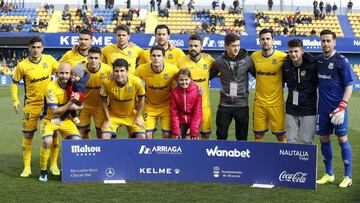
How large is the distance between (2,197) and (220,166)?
9.97 ft

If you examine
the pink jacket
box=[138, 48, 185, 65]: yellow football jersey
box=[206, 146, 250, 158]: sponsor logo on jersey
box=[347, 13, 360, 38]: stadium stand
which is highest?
box=[138, 48, 185, 65]: yellow football jersey

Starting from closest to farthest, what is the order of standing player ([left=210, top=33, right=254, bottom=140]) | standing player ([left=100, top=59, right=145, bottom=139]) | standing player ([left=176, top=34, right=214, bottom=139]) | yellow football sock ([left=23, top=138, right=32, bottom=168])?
standing player ([left=100, top=59, right=145, bottom=139]), standing player ([left=210, top=33, right=254, bottom=140]), yellow football sock ([left=23, top=138, right=32, bottom=168]), standing player ([left=176, top=34, right=214, bottom=139])

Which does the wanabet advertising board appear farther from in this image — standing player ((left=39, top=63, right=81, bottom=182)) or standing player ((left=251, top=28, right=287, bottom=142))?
standing player ((left=251, top=28, right=287, bottom=142))

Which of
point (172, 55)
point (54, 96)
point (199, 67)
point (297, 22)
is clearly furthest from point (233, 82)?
point (297, 22)

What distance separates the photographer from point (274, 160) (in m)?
8.81

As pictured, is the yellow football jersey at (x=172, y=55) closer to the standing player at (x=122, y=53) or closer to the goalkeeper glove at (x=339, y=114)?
the standing player at (x=122, y=53)

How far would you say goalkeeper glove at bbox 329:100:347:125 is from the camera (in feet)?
28.2

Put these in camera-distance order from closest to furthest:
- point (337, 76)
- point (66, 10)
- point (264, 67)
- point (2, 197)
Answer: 1. point (2, 197)
2. point (337, 76)
3. point (264, 67)
4. point (66, 10)

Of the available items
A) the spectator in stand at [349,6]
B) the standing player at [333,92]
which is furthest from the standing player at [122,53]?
the spectator in stand at [349,6]

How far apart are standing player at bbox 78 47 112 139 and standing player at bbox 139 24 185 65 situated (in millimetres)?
967

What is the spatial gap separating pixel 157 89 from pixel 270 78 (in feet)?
5.69

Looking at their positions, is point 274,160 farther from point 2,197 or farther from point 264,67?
point 2,197

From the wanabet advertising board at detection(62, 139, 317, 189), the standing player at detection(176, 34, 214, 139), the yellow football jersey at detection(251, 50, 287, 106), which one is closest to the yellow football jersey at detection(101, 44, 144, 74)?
the standing player at detection(176, 34, 214, 139)

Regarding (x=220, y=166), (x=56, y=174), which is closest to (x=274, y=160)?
(x=220, y=166)
